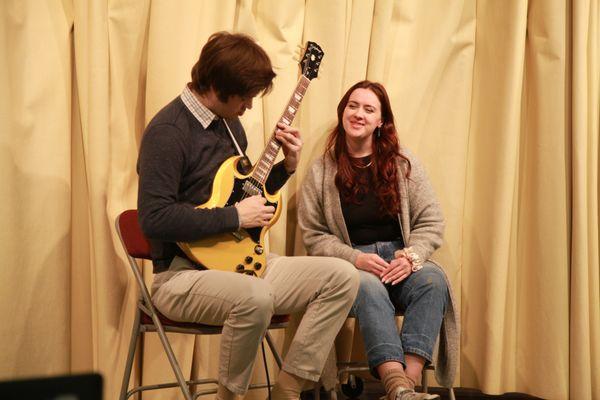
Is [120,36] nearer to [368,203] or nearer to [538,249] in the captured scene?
[368,203]

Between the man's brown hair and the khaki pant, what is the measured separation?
1.74ft

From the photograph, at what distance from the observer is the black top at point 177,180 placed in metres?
2.00

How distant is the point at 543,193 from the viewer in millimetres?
3074

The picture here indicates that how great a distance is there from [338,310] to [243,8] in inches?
50.9

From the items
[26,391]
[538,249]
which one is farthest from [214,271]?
[538,249]

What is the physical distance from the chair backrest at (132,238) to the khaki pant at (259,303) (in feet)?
0.58

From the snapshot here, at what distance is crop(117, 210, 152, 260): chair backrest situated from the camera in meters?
2.26

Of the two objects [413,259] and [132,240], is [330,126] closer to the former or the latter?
[413,259]

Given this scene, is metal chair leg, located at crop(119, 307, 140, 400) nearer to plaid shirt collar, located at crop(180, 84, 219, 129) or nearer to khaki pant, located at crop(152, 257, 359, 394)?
khaki pant, located at crop(152, 257, 359, 394)

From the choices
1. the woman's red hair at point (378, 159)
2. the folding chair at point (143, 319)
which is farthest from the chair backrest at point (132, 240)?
the woman's red hair at point (378, 159)

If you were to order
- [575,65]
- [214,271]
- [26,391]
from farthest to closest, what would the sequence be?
1. [575,65]
2. [214,271]
3. [26,391]

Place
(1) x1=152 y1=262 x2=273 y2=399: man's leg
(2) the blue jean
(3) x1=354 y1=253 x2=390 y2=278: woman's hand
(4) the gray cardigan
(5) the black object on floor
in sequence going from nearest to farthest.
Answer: (5) the black object on floor → (1) x1=152 y1=262 x2=273 y2=399: man's leg → (2) the blue jean → (3) x1=354 y1=253 x2=390 y2=278: woman's hand → (4) the gray cardigan

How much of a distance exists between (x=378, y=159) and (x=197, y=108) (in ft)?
3.02

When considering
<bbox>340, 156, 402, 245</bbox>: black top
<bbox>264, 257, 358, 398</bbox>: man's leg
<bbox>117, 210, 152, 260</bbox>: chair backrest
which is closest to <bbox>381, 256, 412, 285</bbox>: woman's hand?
<bbox>340, 156, 402, 245</bbox>: black top
